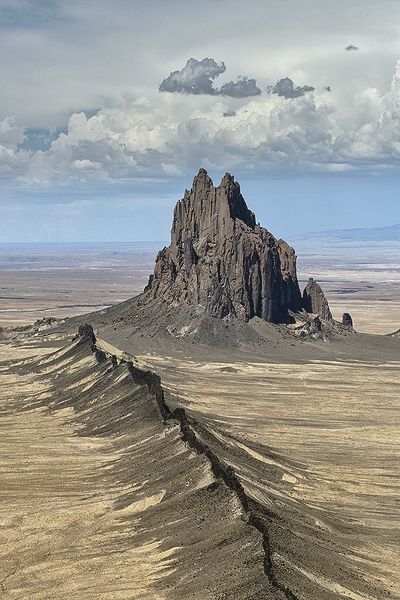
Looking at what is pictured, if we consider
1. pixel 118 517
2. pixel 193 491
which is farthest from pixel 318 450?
pixel 118 517

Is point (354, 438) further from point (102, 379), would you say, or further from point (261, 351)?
point (261, 351)

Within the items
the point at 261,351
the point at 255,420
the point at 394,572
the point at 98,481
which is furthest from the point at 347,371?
the point at 394,572

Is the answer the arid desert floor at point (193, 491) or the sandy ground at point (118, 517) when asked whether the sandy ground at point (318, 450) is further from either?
the sandy ground at point (118, 517)

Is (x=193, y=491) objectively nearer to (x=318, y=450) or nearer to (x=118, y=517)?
(x=118, y=517)

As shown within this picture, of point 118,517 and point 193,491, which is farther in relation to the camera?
point 118,517

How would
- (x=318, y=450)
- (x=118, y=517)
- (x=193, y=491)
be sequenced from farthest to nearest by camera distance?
→ 1. (x=318, y=450)
2. (x=118, y=517)
3. (x=193, y=491)

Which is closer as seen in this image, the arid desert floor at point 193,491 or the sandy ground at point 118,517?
the sandy ground at point 118,517

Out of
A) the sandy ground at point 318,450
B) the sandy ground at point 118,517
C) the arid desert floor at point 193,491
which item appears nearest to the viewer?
the sandy ground at point 118,517

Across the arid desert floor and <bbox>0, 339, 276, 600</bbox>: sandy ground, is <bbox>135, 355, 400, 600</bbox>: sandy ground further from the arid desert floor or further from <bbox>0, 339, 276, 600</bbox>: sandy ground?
<bbox>0, 339, 276, 600</bbox>: sandy ground

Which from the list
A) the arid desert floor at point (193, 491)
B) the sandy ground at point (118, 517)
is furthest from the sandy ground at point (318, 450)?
the sandy ground at point (118, 517)

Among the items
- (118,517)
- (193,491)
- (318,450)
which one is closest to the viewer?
(193,491)

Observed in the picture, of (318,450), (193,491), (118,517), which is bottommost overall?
(318,450)
